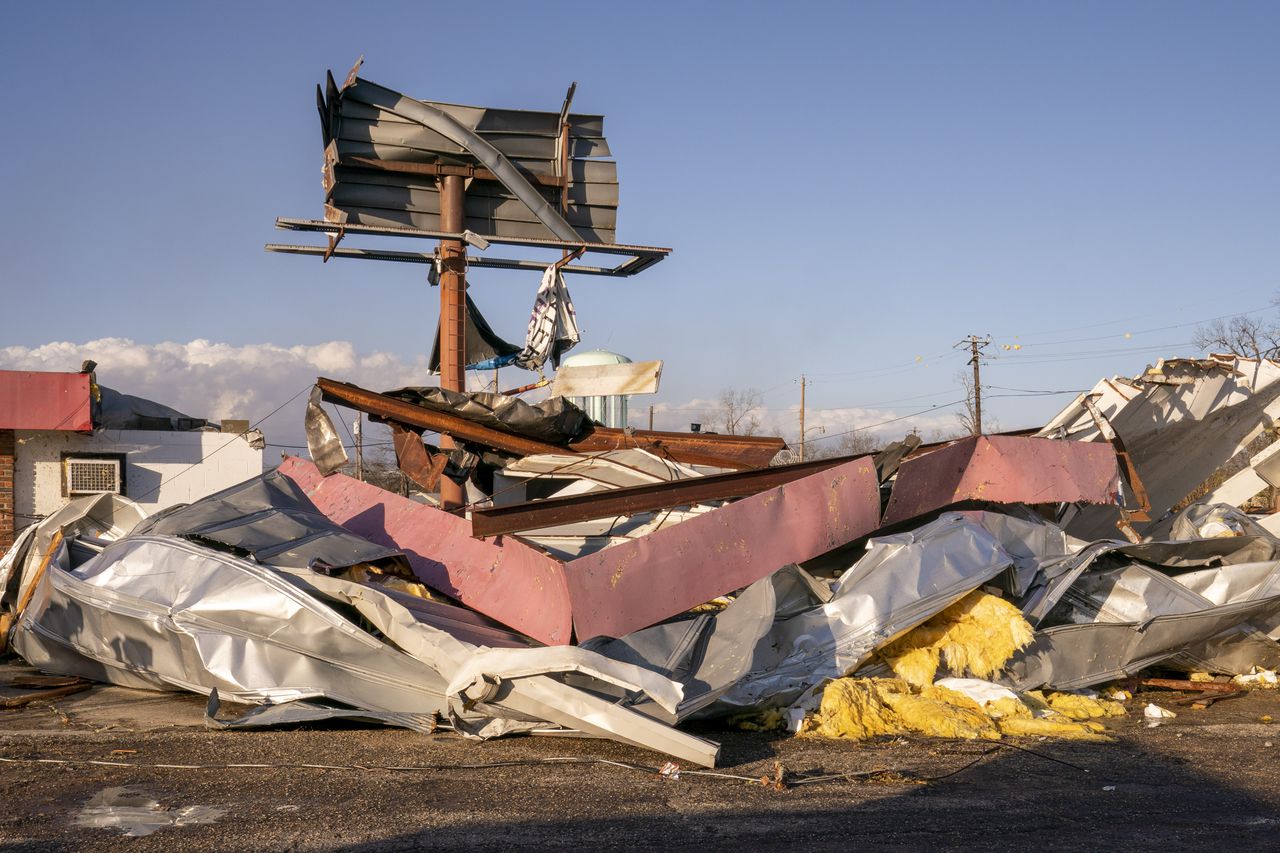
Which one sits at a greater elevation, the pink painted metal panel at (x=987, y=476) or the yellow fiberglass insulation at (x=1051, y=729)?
the pink painted metal panel at (x=987, y=476)

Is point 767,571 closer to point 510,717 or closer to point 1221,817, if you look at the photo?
point 510,717

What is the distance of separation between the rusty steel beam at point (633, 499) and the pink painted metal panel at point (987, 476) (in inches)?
21.9

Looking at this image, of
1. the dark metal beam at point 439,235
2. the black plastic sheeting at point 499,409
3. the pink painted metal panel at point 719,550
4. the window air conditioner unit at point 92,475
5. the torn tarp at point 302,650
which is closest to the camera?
the torn tarp at point 302,650

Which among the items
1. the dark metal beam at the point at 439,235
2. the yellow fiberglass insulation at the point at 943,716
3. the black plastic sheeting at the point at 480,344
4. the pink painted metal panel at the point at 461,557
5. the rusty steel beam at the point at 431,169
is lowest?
the yellow fiberglass insulation at the point at 943,716

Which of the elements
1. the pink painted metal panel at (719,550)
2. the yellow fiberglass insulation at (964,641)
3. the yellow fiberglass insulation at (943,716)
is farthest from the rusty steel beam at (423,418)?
the yellow fiberglass insulation at (943,716)

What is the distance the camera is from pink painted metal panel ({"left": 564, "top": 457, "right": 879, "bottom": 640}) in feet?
21.3

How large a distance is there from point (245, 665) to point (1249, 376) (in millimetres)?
9544

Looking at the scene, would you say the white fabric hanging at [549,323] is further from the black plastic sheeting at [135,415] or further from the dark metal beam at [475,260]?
the black plastic sheeting at [135,415]

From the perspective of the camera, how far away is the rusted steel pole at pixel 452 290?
12125mm

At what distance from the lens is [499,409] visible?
9.20 metres

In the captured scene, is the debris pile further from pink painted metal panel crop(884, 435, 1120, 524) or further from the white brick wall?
the white brick wall

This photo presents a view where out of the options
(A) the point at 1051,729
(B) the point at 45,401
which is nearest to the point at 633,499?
(A) the point at 1051,729

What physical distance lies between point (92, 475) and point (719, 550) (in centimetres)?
1184

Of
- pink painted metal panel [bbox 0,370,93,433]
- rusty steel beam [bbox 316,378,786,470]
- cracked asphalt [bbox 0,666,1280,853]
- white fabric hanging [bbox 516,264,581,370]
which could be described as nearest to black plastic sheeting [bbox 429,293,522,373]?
white fabric hanging [bbox 516,264,581,370]
